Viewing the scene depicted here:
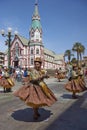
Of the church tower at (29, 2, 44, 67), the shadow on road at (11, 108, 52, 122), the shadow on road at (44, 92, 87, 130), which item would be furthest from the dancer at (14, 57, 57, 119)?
the church tower at (29, 2, 44, 67)

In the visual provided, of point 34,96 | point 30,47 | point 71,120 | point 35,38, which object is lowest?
point 71,120

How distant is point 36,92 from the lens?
7.14 metres

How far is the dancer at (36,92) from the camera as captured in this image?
701 centimetres

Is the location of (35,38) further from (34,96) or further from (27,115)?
(34,96)

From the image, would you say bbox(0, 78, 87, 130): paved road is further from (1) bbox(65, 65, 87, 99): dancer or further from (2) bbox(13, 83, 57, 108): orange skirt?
(1) bbox(65, 65, 87, 99): dancer

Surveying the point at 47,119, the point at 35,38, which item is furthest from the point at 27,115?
the point at 35,38

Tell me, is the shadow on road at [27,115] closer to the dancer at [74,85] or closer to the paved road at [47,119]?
the paved road at [47,119]

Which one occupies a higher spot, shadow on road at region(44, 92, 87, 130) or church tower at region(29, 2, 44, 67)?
church tower at region(29, 2, 44, 67)

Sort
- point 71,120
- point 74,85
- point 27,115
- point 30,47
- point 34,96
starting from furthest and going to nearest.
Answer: point 30,47 < point 74,85 < point 27,115 < point 71,120 < point 34,96

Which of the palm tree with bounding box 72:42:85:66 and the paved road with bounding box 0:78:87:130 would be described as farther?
the palm tree with bounding box 72:42:85:66

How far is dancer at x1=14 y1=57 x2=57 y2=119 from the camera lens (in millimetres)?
7012

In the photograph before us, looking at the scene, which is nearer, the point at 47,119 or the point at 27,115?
the point at 47,119

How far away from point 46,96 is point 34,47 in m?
64.3

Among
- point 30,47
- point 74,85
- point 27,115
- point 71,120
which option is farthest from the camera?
point 30,47
